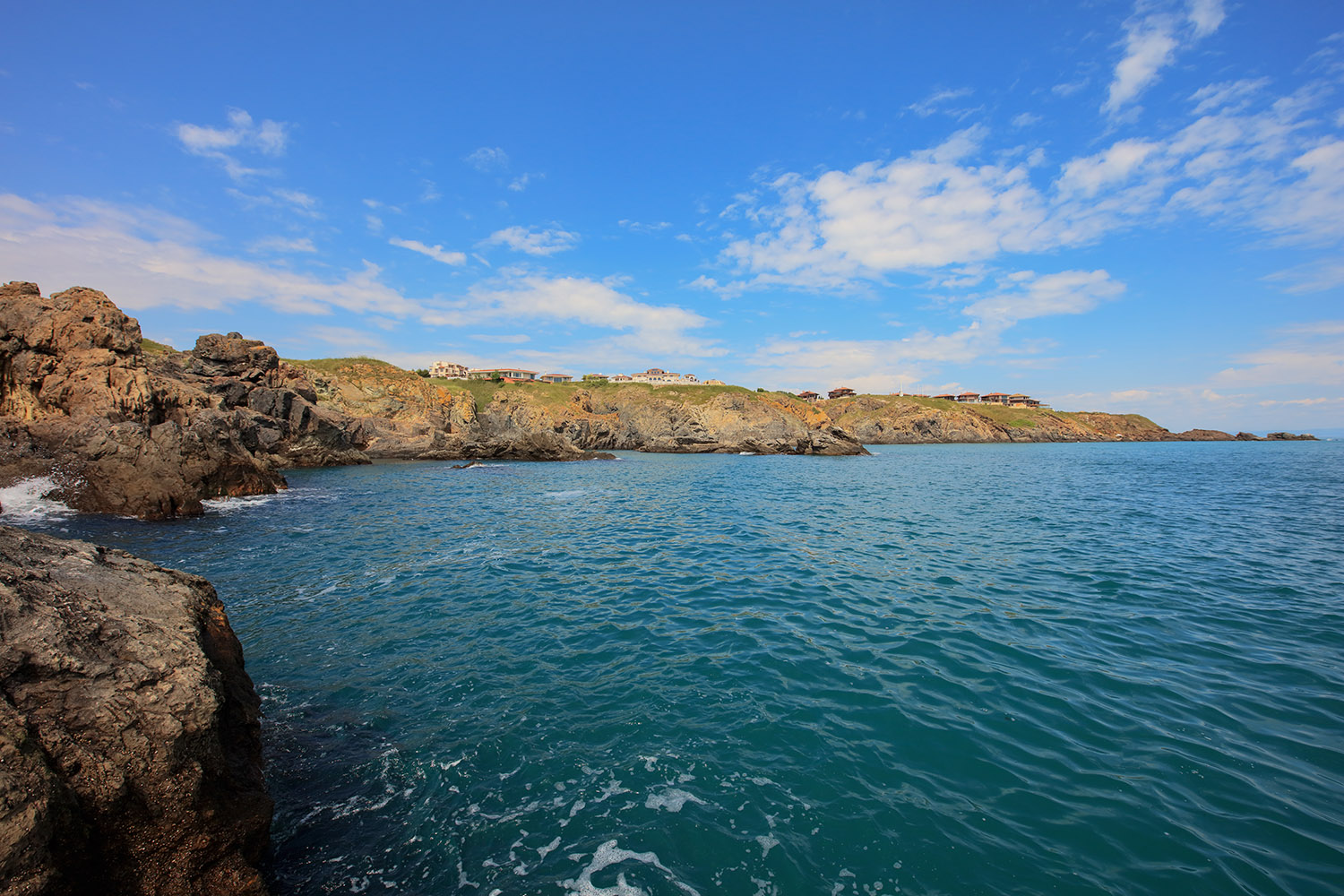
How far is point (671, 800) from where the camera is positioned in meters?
5.78

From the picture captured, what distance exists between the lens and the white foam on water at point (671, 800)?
5684 mm

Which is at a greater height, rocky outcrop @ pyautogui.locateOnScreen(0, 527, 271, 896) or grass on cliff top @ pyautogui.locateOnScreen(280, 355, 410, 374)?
grass on cliff top @ pyautogui.locateOnScreen(280, 355, 410, 374)

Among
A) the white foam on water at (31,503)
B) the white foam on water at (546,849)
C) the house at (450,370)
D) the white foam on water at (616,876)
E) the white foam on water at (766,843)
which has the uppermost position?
the house at (450,370)

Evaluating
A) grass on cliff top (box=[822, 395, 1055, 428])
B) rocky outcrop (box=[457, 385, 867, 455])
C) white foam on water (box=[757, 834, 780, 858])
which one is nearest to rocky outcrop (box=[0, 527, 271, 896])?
white foam on water (box=[757, 834, 780, 858])

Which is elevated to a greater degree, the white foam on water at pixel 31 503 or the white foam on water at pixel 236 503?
the white foam on water at pixel 31 503

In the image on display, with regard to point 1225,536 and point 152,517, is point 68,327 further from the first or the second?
point 1225,536

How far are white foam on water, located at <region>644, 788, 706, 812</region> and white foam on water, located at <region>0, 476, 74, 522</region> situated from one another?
80.5 ft

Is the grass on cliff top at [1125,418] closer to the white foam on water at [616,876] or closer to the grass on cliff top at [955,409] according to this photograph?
the grass on cliff top at [955,409]

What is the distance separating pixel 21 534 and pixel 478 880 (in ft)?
19.2

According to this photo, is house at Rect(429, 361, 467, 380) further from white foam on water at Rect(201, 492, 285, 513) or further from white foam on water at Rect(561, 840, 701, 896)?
white foam on water at Rect(561, 840, 701, 896)

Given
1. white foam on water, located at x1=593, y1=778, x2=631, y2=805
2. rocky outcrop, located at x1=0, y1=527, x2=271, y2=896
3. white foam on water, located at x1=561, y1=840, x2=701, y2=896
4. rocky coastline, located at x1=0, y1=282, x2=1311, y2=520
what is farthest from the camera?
rocky coastline, located at x1=0, y1=282, x2=1311, y2=520

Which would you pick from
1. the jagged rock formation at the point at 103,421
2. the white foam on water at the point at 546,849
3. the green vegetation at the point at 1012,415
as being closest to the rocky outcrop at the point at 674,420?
the jagged rock formation at the point at 103,421

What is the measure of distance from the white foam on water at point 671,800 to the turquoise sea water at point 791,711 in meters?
0.04

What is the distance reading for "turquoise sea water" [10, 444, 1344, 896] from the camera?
5.01m
